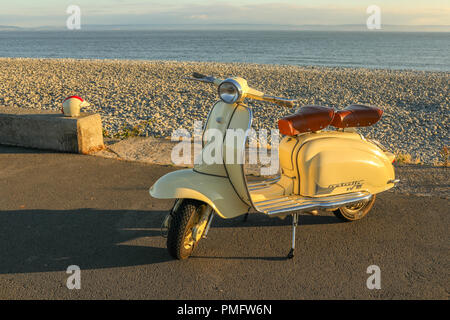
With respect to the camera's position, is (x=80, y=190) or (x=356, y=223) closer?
(x=356, y=223)

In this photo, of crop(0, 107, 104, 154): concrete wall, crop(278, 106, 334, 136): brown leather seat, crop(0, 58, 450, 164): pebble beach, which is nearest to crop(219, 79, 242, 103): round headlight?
crop(278, 106, 334, 136): brown leather seat

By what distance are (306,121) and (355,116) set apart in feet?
1.94

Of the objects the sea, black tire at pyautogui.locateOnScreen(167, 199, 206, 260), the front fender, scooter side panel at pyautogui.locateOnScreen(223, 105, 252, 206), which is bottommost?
black tire at pyautogui.locateOnScreen(167, 199, 206, 260)

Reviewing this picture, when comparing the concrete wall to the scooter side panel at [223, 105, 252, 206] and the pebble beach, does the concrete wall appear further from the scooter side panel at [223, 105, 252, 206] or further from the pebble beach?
the scooter side panel at [223, 105, 252, 206]

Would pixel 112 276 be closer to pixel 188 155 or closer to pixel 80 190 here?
pixel 80 190

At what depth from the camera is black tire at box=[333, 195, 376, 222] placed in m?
4.33

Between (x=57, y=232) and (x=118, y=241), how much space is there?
24.6 inches

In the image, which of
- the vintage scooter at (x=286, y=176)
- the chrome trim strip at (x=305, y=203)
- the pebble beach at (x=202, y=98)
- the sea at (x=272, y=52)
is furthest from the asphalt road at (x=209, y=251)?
the sea at (x=272, y=52)

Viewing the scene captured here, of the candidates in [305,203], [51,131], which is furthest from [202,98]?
[305,203]

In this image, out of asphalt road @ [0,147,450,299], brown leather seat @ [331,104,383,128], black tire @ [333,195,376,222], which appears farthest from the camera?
black tire @ [333,195,376,222]

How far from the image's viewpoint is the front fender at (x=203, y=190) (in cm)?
339

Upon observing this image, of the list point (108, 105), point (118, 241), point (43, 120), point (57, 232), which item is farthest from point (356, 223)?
point (108, 105)

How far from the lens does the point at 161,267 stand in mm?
3541
